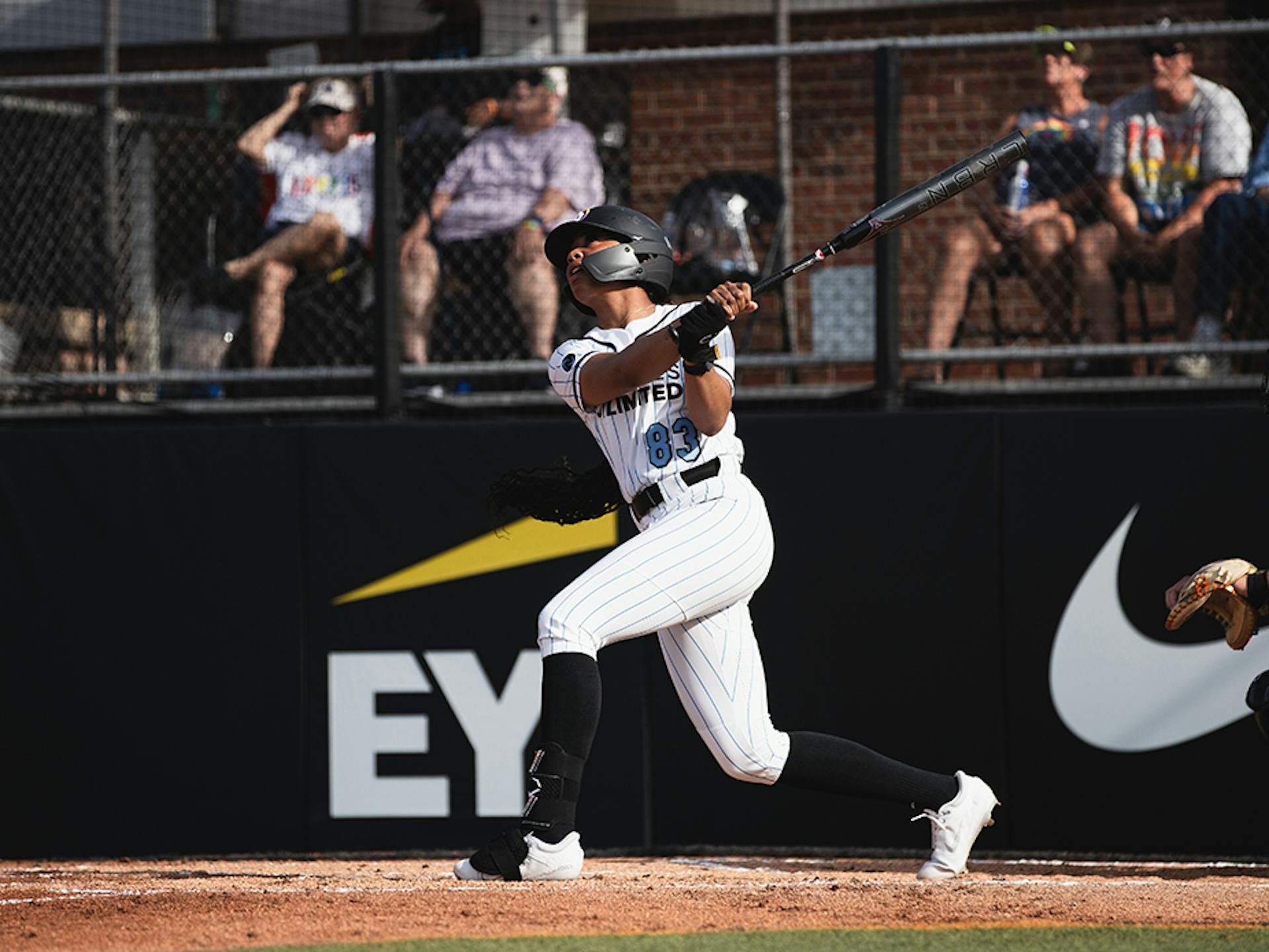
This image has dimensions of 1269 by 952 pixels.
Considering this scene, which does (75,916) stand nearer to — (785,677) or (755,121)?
(785,677)

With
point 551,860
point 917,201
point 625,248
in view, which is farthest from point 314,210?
point 551,860

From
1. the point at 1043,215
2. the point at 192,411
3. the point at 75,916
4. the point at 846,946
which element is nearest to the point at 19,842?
the point at 192,411

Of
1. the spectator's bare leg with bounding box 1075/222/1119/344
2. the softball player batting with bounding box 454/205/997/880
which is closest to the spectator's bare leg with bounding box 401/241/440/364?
the softball player batting with bounding box 454/205/997/880

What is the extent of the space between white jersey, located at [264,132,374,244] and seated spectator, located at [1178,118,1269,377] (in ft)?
10.6

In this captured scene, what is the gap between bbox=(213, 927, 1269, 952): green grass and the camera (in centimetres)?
358

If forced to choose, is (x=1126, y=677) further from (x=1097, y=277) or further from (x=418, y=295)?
(x=418, y=295)

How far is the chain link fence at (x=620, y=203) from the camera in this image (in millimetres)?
6184

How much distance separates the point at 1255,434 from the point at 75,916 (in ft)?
14.0

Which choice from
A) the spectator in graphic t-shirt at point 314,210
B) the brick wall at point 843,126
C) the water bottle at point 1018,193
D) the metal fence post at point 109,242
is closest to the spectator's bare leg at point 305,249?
the spectator in graphic t-shirt at point 314,210

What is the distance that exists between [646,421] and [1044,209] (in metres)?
2.50

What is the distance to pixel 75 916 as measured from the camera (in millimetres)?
4262

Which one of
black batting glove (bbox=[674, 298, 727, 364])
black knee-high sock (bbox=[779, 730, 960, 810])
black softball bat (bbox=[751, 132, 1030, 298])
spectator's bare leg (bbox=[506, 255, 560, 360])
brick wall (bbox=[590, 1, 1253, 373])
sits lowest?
black knee-high sock (bbox=[779, 730, 960, 810])

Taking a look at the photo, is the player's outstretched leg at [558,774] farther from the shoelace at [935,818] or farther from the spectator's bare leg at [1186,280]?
the spectator's bare leg at [1186,280]

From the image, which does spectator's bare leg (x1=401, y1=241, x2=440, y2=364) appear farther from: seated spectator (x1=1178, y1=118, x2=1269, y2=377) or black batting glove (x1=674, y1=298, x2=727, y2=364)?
seated spectator (x1=1178, y1=118, x2=1269, y2=377)
